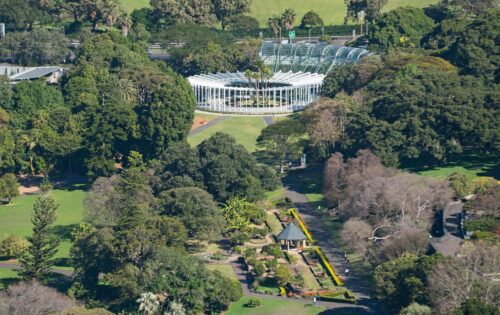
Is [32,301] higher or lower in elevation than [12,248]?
higher

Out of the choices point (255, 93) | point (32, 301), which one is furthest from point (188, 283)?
point (255, 93)

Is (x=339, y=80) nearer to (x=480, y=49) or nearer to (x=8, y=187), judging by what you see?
(x=480, y=49)

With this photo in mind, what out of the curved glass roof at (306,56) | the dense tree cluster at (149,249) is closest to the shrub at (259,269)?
the dense tree cluster at (149,249)

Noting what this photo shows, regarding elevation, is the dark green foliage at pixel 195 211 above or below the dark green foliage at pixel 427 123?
below

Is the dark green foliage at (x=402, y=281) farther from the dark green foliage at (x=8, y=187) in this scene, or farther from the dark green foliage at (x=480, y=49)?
Result: the dark green foliage at (x=480, y=49)

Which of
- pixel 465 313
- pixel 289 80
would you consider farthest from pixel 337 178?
pixel 289 80

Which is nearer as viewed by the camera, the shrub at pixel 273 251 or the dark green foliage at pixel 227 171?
the shrub at pixel 273 251
